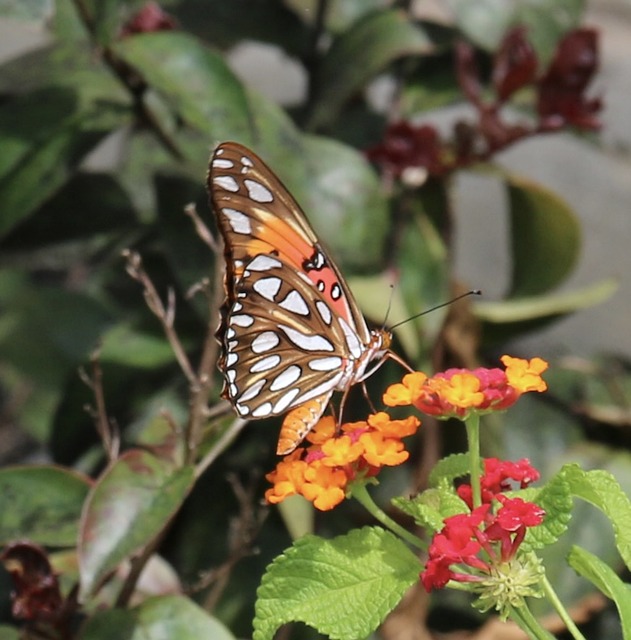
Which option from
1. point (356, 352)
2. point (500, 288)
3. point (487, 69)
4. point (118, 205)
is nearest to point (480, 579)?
point (356, 352)

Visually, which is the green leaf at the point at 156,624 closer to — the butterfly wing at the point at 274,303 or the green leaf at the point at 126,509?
the green leaf at the point at 126,509

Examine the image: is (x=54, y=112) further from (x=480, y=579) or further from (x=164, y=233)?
(x=480, y=579)

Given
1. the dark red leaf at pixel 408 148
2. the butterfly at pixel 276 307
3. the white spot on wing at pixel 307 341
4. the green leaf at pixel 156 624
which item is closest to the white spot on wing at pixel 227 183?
the butterfly at pixel 276 307

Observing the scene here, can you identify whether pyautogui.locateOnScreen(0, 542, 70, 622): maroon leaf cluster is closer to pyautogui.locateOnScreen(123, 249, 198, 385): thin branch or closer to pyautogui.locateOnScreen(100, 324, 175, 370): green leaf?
pyautogui.locateOnScreen(123, 249, 198, 385): thin branch

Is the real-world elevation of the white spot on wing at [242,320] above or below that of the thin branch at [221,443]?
above

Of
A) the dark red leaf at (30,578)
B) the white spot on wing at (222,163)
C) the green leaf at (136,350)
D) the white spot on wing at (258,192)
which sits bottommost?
the green leaf at (136,350)

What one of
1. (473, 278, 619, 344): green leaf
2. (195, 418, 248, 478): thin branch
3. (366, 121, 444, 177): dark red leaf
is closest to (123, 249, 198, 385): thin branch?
(195, 418, 248, 478): thin branch
